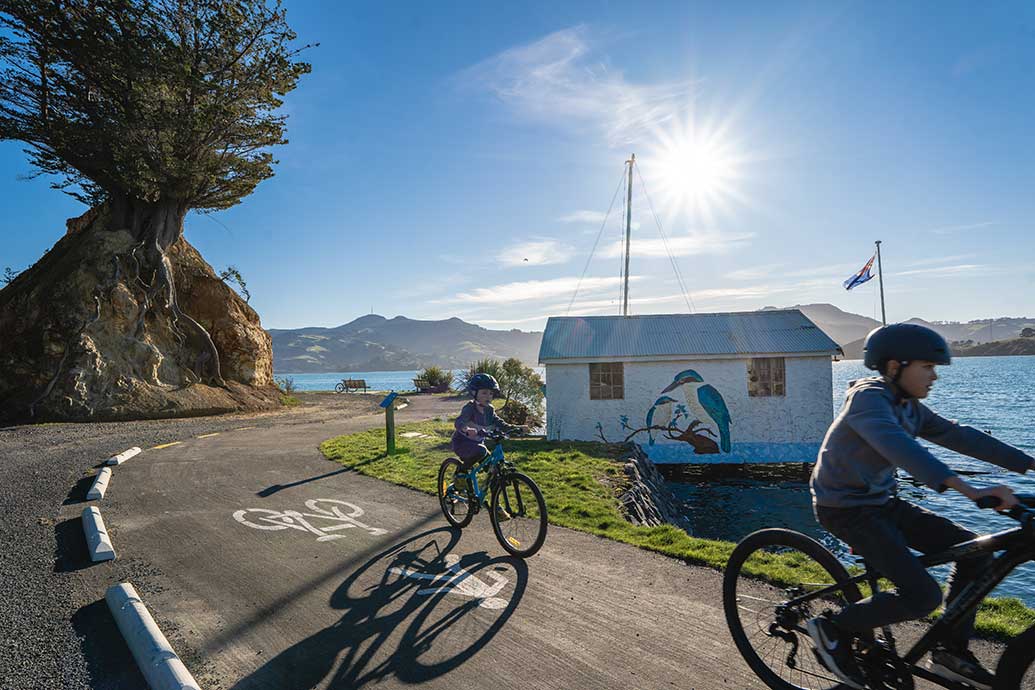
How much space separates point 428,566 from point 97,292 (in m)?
23.4

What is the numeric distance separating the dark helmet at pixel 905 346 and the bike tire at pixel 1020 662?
1.38 meters

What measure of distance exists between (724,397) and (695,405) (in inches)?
42.4

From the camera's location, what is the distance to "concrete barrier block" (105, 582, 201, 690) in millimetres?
3670

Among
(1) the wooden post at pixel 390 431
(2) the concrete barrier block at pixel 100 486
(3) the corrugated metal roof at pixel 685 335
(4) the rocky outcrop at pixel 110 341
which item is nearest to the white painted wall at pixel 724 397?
(3) the corrugated metal roof at pixel 685 335

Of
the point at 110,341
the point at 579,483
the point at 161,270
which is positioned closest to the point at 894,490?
the point at 579,483

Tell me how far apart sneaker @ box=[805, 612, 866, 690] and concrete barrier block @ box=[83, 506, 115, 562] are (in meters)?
7.12

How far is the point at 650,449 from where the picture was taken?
2042 cm

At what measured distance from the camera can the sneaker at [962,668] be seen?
278 cm

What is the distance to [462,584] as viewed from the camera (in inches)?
216

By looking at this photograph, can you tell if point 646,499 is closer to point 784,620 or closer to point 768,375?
point 784,620

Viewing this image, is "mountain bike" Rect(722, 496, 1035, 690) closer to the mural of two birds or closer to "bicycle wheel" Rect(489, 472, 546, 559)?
"bicycle wheel" Rect(489, 472, 546, 559)

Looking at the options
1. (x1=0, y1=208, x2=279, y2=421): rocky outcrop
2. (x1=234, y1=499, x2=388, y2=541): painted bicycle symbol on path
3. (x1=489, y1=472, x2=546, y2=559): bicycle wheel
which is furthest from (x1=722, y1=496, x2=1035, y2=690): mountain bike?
(x1=0, y1=208, x2=279, y2=421): rocky outcrop

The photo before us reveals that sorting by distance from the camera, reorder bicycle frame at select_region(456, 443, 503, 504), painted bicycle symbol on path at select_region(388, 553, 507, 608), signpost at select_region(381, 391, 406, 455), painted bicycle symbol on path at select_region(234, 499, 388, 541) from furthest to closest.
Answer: signpost at select_region(381, 391, 406, 455) → painted bicycle symbol on path at select_region(234, 499, 388, 541) → bicycle frame at select_region(456, 443, 503, 504) → painted bicycle symbol on path at select_region(388, 553, 507, 608)

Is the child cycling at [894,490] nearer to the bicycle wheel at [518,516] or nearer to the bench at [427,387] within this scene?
the bicycle wheel at [518,516]
